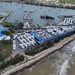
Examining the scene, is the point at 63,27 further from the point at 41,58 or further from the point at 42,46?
the point at 41,58

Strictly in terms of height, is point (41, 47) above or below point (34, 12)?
above

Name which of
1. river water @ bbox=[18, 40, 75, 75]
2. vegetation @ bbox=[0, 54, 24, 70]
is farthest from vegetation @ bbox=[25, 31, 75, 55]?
vegetation @ bbox=[0, 54, 24, 70]

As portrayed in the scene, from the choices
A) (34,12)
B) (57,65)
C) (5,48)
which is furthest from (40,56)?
(34,12)

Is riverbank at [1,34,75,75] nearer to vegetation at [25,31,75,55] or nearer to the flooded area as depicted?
vegetation at [25,31,75,55]

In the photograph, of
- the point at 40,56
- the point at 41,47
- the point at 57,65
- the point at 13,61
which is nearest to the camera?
the point at 13,61

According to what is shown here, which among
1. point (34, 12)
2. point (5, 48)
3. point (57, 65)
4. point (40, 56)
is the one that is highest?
point (5, 48)

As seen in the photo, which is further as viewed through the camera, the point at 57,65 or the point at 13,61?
the point at 57,65

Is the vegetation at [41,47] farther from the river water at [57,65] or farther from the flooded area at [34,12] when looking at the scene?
the flooded area at [34,12]

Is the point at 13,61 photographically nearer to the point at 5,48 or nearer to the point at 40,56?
the point at 5,48

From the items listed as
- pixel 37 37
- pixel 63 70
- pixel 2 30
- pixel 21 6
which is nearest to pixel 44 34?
pixel 37 37
